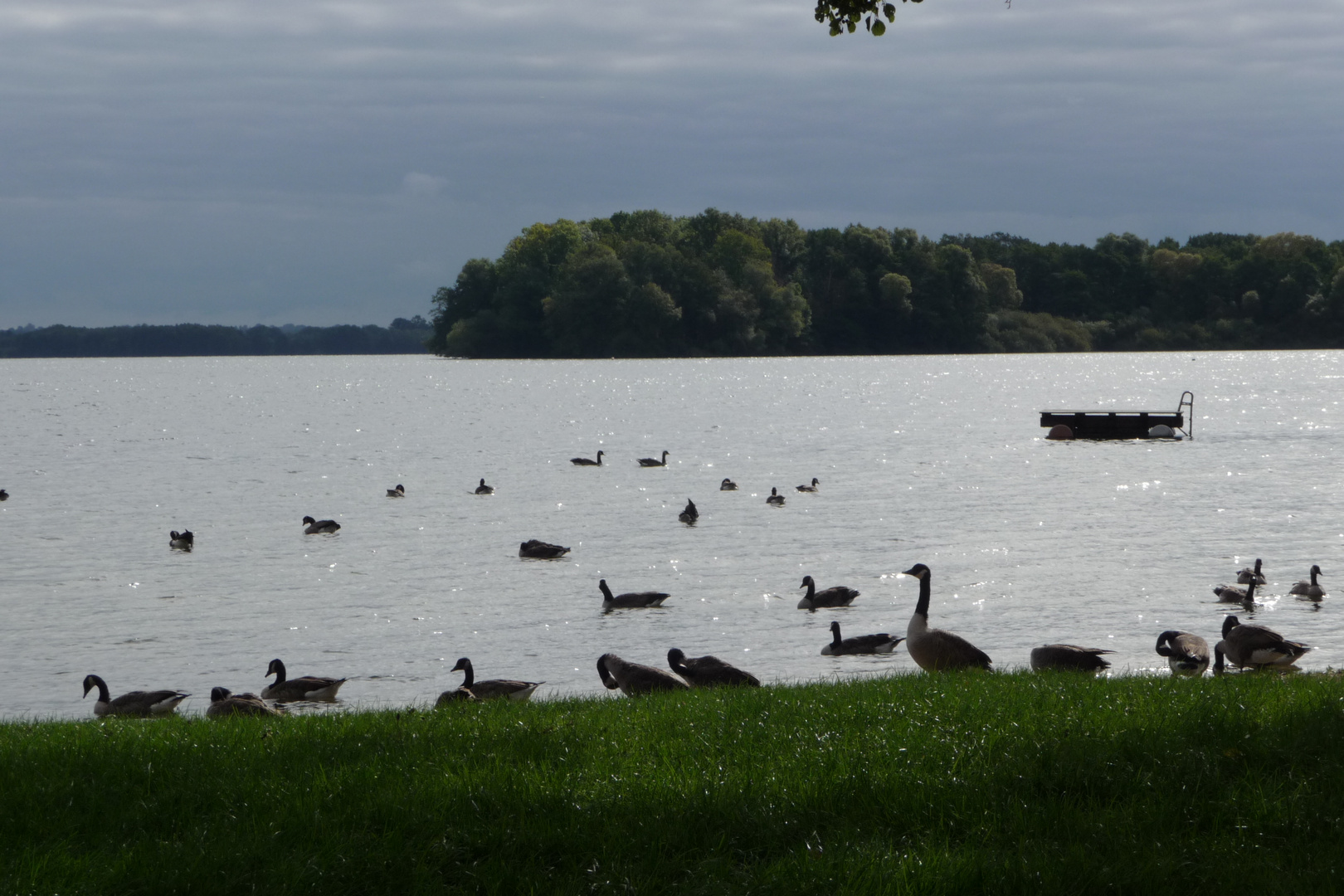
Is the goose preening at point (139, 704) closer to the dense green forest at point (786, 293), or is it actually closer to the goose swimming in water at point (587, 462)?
the goose swimming in water at point (587, 462)

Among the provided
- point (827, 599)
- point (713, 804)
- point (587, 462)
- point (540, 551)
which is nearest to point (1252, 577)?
point (827, 599)

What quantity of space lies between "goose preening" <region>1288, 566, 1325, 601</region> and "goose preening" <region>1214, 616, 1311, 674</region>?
6.34m

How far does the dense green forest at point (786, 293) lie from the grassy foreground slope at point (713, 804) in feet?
471

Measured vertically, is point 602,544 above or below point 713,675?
below

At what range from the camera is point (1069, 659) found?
13.6 meters

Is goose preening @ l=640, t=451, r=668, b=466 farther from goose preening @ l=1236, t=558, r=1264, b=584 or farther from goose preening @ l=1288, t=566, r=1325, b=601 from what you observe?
goose preening @ l=1288, t=566, r=1325, b=601

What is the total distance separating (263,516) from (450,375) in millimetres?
124014

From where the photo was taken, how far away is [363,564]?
25.5m

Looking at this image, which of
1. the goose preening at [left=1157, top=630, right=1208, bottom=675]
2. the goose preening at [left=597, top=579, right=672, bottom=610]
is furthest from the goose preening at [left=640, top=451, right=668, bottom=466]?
the goose preening at [left=1157, top=630, right=1208, bottom=675]

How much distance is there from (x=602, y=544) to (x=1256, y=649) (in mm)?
16673

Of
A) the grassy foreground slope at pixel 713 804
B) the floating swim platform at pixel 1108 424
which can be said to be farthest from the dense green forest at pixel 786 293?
the grassy foreground slope at pixel 713 804

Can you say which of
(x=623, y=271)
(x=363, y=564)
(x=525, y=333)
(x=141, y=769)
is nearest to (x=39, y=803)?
(x=141, y=769)

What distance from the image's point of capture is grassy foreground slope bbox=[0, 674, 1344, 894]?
621 cm

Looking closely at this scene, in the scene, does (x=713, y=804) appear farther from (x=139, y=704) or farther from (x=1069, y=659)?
(x=139, y=704)
